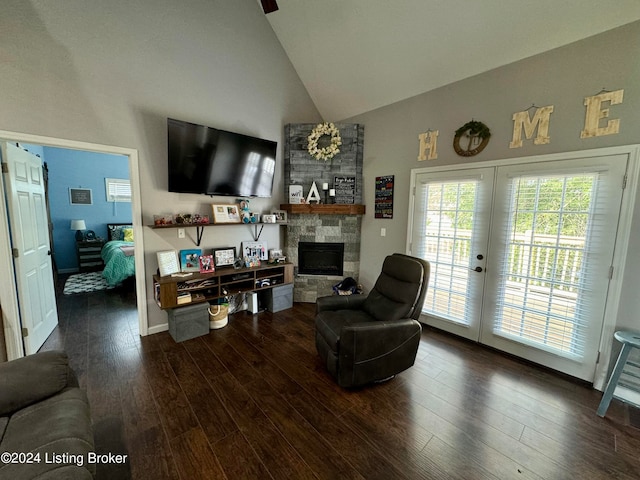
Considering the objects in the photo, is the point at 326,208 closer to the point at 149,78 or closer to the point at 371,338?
the point at 371,338

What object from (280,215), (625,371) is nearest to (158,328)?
(280,215)

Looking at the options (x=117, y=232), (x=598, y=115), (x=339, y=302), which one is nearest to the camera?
(x=598, y=115)

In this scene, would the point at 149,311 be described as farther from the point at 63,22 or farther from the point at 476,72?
the point at 476,72

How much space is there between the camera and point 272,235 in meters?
3.95

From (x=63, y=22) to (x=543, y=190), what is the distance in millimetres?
4541

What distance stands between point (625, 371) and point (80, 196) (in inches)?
342

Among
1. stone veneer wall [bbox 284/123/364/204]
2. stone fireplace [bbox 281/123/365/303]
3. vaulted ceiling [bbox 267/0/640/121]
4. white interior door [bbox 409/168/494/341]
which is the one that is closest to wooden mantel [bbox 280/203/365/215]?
stone fireplace [bbox 281/123/365/303]

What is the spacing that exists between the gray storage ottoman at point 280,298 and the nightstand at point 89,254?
14.6 ft

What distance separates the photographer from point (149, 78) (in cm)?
273

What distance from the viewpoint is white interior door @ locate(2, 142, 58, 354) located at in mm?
2312

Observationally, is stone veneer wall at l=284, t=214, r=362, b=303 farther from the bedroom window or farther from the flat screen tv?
the bedroom window

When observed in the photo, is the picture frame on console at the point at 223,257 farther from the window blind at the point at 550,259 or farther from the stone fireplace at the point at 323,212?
the window blind at the point at 550,259

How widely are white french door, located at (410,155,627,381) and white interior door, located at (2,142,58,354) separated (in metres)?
4.10

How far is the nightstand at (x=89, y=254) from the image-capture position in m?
5.43
